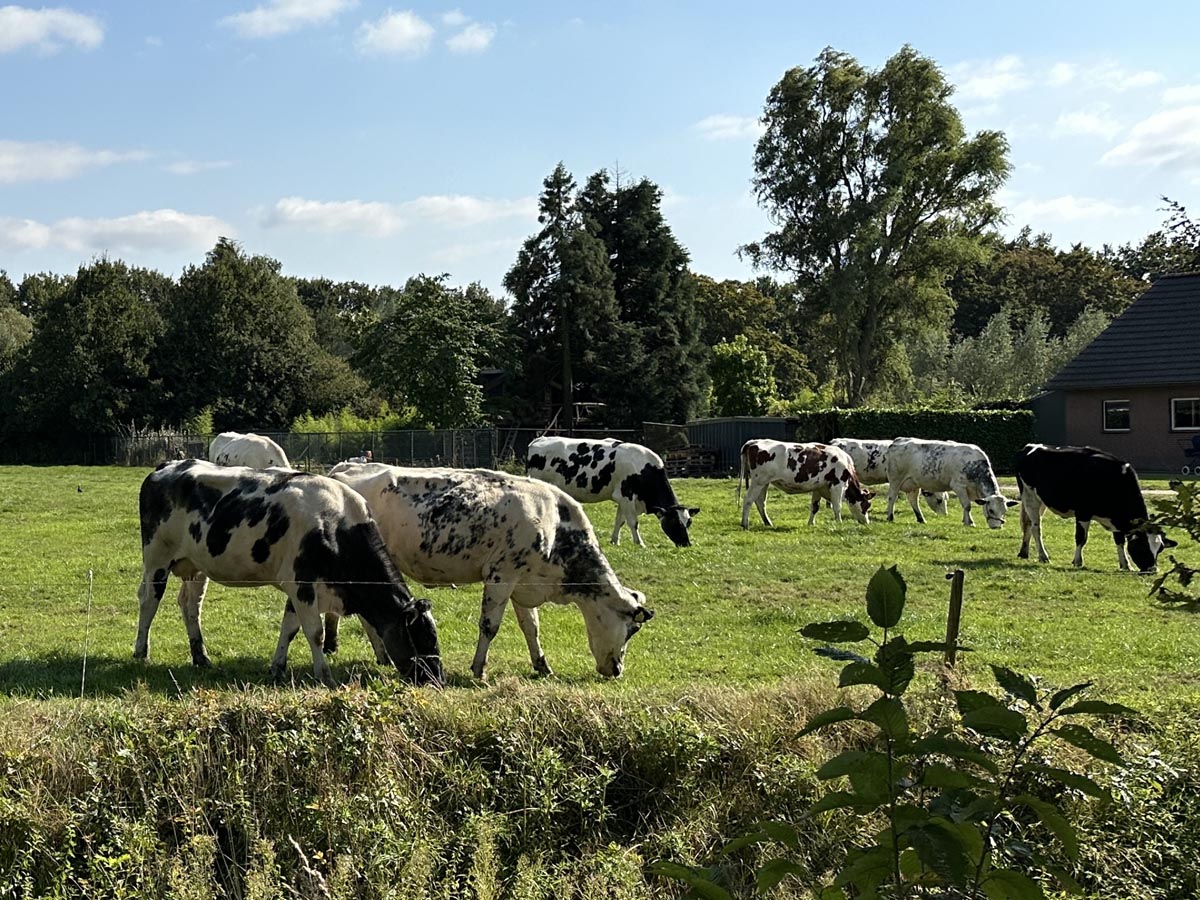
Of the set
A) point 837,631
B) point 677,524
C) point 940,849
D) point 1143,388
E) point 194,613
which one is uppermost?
point 1143,388

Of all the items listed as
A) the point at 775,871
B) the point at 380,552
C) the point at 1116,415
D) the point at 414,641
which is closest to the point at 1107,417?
the point at 1116,415

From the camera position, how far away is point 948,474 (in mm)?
23984

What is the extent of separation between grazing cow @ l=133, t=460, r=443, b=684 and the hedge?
104ft

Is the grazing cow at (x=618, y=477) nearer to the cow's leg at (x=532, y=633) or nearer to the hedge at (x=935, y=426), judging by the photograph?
the cow's leg at (x=532, y=633)

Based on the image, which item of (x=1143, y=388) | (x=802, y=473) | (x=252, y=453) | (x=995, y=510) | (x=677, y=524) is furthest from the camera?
(x=1143, y=388)

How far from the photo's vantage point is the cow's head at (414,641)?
904 centimetres

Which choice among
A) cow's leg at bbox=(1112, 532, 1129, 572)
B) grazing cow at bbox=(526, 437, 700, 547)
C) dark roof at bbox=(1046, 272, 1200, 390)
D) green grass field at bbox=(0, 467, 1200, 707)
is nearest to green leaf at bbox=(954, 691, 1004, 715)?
green grass field at bbox=(0, 467, 1200, 707)

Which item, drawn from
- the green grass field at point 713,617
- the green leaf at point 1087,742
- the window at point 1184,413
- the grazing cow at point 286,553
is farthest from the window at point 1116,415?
the green leaf at point 1087,742

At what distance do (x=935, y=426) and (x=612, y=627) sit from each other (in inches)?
1265

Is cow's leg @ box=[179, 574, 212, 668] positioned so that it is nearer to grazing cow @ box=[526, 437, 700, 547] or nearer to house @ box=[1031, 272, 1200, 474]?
grazing cow @ box=[526, 437, 700, 547]

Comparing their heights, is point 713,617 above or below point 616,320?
below

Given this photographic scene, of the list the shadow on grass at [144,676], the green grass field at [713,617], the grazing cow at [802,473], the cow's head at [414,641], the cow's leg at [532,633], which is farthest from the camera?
the grazing cow at [802,473]

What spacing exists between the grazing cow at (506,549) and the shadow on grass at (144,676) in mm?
1015

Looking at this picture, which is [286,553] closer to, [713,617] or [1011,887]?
[713,617]
